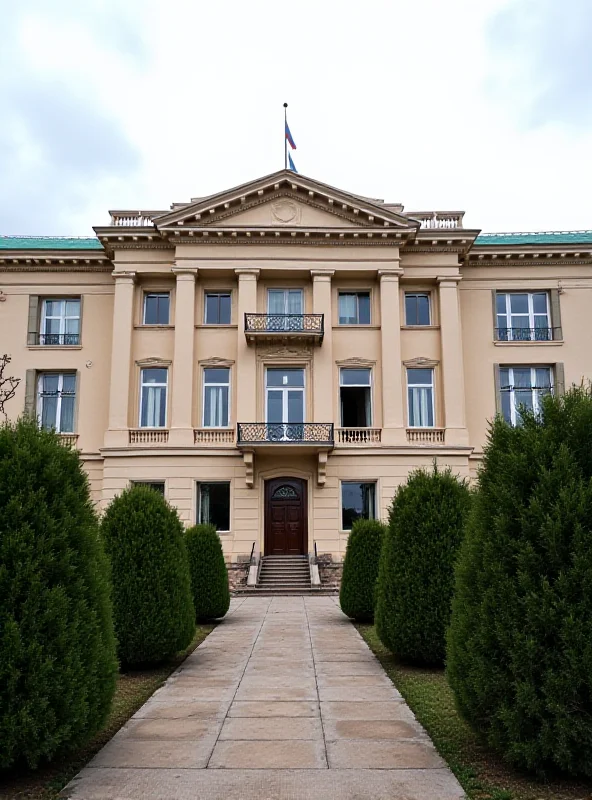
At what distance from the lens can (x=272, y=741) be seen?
19.9ft

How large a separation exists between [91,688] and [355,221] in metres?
24.0

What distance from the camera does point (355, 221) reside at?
1075 inches

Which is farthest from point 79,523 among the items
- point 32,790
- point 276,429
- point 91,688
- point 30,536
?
point 276,429

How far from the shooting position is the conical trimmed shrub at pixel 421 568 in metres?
9.02

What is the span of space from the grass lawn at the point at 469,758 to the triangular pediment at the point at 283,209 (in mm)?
21095

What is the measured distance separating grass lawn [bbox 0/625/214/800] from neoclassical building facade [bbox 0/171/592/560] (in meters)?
17.2

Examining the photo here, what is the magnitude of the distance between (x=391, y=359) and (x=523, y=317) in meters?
6.16

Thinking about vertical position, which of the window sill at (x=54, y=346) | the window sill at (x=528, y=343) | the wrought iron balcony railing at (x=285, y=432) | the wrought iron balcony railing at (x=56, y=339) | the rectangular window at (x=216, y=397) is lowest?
the wrought iron balcony railing at (x=285, y=432)

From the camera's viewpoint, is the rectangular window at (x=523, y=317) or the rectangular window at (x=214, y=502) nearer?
the rectangular window at (x=214, y=502)

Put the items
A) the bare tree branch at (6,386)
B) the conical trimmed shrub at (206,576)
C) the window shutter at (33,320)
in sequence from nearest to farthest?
the conical trimmed shrub at (206,576), the bare tree branch at (6,386), the window shutter at (33,320)

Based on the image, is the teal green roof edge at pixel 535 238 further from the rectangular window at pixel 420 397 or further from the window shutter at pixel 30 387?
the window shutter at pixel 30 387

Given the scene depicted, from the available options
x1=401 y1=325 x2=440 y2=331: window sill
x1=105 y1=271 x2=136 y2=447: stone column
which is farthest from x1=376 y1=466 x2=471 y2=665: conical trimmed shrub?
x1=401 y1=325 x2=440 y2=331: window sill

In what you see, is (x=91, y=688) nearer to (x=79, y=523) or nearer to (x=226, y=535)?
(x=79, y=523)

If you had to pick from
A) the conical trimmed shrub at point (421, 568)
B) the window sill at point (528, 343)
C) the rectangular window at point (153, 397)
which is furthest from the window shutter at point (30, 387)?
the conical trimmed shrub at point (421, 568)
